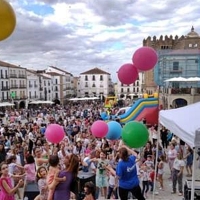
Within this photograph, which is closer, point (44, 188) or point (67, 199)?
point (67, 199)

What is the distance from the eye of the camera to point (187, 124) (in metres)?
5.11

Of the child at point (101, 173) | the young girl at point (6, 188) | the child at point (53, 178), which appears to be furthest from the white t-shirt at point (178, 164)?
the young girl at point (6, 188)

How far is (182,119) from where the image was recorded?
5508 millimetres

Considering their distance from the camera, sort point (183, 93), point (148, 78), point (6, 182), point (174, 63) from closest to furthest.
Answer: point (6, 182)
point (183, 93)
point (174, 63)
point (148, 78)

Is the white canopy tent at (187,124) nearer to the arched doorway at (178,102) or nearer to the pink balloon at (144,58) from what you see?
the pink balloon at (144,58)

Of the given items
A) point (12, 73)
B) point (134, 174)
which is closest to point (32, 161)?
point (134, 174)

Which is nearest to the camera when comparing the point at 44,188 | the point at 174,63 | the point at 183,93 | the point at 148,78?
the point at 44,188

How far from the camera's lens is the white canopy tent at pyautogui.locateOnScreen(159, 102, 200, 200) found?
466 centimetres

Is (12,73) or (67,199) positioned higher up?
(12,73)

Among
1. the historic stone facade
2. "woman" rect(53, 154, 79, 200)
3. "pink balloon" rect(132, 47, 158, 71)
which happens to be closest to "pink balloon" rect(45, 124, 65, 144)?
"pink balloon" rect(132, 47, 158, 71)

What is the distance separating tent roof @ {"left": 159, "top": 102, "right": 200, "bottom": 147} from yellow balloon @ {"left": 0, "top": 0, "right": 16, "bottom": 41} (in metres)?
3.04

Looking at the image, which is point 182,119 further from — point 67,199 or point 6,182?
point 6,182

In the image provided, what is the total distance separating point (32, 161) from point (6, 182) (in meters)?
2.40

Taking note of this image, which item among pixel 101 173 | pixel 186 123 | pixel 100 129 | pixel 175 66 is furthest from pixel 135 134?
pixel 175 66
